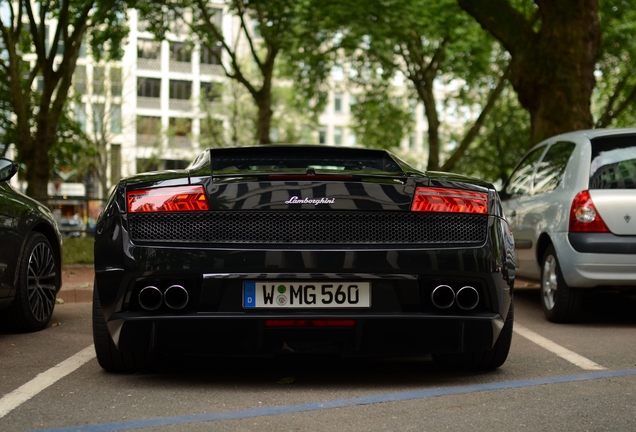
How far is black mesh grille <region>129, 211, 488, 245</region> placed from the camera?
16.2ft

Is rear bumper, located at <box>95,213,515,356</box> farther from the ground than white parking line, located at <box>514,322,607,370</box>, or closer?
farther from the ground

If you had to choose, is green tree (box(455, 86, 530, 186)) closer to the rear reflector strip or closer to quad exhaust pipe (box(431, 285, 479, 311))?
quad exhaust pipe (box(431, 285, 479, 311))

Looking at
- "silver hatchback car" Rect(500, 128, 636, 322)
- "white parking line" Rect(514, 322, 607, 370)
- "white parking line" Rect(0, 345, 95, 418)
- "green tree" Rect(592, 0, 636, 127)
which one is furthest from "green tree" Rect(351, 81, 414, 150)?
"white parking line" Rect(0, 345, 95, 418)

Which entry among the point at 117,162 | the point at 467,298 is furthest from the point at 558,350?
the point at 117,162

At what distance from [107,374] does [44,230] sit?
289 cm

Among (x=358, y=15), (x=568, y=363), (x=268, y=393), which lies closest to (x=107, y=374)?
(x=268, y=393)

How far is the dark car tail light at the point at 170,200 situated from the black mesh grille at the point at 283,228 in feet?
0.10

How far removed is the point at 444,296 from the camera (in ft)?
16.4

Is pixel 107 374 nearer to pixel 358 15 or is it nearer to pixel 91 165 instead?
pixel 358 15

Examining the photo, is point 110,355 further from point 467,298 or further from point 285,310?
point 467,298

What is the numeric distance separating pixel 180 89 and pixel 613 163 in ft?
222

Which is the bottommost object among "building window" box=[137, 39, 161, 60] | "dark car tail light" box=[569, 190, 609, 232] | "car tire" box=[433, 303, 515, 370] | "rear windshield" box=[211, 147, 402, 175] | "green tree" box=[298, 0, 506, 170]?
"car tire" box=[433, 303, 515, 370]

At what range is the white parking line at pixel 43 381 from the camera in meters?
4.73

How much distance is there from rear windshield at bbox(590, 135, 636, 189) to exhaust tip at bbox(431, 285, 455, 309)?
3.59m
